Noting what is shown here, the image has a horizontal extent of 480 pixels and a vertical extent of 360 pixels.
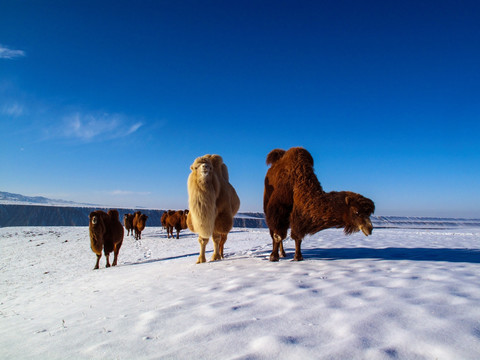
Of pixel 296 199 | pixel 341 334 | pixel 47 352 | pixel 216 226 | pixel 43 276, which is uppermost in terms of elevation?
pixel 296 199

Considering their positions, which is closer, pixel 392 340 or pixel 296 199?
pixel 392 340

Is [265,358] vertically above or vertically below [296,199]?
below

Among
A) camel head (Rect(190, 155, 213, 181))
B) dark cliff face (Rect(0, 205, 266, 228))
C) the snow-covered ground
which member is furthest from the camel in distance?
dark cliff face (Rect(0, 205, 266, 228))

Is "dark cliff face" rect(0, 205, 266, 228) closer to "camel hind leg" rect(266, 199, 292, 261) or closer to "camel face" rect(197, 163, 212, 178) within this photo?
"camel face" rect(197, 163, 212, 178)

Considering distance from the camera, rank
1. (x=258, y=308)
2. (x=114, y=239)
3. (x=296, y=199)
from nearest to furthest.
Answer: (x=258, y=308)
(x=296, y=199)
(x=114, y=239)

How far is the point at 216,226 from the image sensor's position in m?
6.95

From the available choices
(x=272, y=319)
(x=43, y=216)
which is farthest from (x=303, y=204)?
(x=43, y=216)

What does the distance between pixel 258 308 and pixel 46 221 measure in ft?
197

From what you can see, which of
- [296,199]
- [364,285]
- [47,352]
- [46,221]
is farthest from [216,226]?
[46,221]

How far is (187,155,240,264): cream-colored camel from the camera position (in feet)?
21.2

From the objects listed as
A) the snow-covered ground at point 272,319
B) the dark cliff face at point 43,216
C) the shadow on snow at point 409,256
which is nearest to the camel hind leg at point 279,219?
the shadow on snow at point 409,256

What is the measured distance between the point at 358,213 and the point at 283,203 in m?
1.58

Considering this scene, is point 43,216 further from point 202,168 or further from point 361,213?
point 361,213

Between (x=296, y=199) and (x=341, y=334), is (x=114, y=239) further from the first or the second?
(x=341, y=334)
